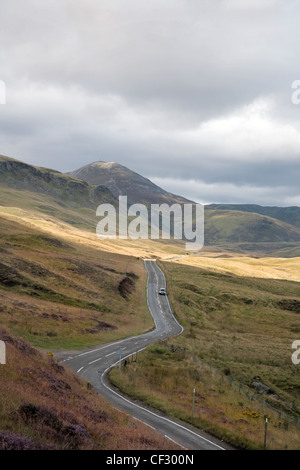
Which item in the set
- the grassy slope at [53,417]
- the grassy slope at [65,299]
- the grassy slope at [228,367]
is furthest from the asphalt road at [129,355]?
the grassy slope at [65,299]

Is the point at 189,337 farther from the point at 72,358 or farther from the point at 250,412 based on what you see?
the point at 250,412

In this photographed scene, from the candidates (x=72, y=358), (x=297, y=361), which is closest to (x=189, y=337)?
(x=297, y=361)

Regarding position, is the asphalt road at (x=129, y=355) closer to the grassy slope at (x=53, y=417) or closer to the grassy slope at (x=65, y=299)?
the grassy slope at (x=53, y=417)

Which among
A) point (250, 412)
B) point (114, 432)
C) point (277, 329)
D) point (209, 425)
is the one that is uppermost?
point (114, 432)

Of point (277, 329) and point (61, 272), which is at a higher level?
point (61, 272)

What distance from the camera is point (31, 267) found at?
63.4 meters

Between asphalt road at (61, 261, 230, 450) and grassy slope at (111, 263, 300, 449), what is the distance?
118cm

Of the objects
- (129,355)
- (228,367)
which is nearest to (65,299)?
(129,355)

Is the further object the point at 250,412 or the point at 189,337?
the point at 189,337

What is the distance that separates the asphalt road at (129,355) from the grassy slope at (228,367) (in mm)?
1178

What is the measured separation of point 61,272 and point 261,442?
55945 mm

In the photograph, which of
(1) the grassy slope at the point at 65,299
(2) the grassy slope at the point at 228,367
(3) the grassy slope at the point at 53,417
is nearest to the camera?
(3) the grassy slope at the point at 53,417

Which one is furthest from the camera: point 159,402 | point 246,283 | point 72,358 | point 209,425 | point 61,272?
point 246,283

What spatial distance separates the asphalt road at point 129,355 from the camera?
690 inches
